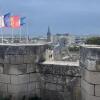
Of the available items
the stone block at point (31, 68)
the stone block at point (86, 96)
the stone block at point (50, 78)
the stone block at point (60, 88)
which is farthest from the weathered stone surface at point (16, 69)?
the stone block at point (86, 96)

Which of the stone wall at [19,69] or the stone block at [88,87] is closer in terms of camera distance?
the stone block at [88,87]

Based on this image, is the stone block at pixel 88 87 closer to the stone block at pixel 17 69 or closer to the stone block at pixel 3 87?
the stone block at pixel 17 69

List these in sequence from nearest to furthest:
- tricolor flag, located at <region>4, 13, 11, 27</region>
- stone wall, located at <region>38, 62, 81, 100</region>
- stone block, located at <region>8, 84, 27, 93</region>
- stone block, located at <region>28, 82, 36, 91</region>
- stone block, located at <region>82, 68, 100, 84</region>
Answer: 1. stone block, located at <region>82, 68, 100, 84</region>
2. stone wall, located at <region>38, 62, 81, 100</region>
3. stone block, located at <region>8, 84, 27, 93</region>
4. stone block, located at <region>28, 82, 36, 91</region>
5. tricolor flag, located at <region>4, 13, 11, 27</region>

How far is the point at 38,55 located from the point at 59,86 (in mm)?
928

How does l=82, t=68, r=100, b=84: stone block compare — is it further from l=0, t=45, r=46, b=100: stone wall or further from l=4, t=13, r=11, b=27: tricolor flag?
l=4, t=13, r=11, b=27: tricolor flag

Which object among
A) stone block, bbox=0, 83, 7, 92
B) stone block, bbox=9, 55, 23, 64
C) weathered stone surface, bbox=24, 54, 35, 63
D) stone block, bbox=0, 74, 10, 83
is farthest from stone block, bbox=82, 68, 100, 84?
stone block, bbox=0, 83, 7, 92

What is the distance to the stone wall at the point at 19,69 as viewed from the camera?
293 inches

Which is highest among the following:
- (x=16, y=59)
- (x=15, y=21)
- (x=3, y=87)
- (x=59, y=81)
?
(x=15, y=21)

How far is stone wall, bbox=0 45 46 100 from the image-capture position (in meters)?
7.44

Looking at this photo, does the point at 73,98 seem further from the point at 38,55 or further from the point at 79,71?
the point at 38,55

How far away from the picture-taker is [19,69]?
24.4 feet

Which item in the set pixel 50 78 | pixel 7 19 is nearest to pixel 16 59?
pixel 50 78

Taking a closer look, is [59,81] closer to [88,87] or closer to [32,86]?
[32,86]

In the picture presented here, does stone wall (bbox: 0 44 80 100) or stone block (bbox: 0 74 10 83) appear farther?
stone block (bbox: 0 74 10 83)
